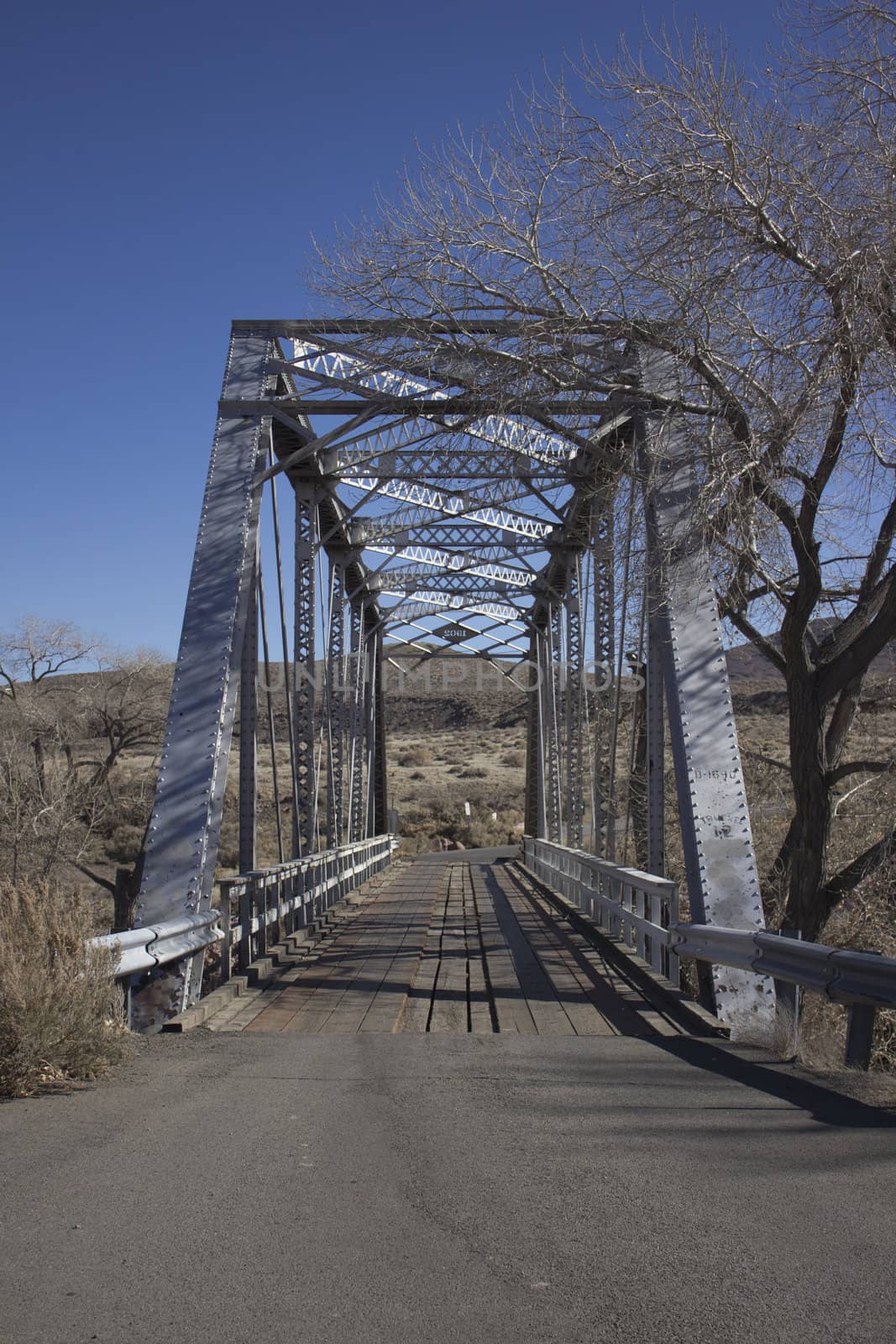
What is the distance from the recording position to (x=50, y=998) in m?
5.39

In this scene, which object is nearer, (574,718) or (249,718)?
(249,718)

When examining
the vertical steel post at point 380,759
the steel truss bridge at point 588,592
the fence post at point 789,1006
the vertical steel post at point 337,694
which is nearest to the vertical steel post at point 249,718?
the steel truss bridge at point 588,592

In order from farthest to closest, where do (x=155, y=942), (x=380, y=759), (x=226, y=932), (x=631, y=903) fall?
(x=380, y=759), (x=631, y=903), (x=226, y=932), (x=155, y=942)

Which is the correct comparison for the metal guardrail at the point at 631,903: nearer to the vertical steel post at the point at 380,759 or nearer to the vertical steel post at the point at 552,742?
the vertical steel post at the point at 552,742

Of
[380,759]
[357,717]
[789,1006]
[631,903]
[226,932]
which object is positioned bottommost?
[789,1006]

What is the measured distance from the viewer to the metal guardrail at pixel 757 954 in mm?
5488

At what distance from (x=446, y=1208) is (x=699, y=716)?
5647mm

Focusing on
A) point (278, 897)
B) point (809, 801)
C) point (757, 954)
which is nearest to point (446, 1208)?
point (757, 954)

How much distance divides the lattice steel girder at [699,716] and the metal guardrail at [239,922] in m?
3.37

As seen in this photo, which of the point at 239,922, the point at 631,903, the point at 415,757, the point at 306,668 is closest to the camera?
the point at 239,922

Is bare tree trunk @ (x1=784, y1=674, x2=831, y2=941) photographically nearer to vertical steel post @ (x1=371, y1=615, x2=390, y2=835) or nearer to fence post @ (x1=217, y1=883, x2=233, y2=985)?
fence post @ (x1=217, y1=883, x2=233, y2=985)

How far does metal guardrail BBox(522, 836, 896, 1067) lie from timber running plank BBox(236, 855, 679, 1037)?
0.44 meters

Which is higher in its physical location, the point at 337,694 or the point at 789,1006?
the point at 337,694

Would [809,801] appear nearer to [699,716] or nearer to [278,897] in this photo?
[699,716]
